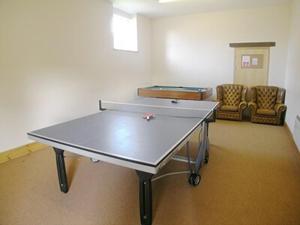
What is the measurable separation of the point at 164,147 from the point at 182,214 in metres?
0.81

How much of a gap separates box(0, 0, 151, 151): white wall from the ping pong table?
155 cm

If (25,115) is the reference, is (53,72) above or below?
above

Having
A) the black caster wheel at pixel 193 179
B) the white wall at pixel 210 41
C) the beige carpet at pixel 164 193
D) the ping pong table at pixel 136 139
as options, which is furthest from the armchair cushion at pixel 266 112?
the black caster wheel at pixel 193 179

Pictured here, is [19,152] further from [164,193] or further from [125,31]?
[125,31]

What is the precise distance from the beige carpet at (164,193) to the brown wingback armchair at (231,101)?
2.03 meters

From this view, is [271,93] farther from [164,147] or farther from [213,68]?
[164,147]

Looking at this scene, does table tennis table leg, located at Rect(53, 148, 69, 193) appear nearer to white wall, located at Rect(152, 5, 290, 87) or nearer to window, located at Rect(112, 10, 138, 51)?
window, located at Rect(112, 10, 138, 51)

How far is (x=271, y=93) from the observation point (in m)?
5.41

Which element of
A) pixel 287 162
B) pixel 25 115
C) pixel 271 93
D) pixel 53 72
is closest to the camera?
pixel 287 162

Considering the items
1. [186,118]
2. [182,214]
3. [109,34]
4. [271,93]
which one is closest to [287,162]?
[186,118]

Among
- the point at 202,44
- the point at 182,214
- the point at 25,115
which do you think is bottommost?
the point at 182,214

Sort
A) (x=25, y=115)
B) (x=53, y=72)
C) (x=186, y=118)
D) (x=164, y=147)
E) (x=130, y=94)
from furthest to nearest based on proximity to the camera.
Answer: (x=130, y=94) < (x=53, y=72) < (x=25, y=115) < (x=186, y=118) < (x=164, y=147)

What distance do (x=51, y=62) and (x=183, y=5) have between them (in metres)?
3.48

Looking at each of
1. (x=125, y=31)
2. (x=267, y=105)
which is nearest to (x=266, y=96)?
(x=267, y=105)
